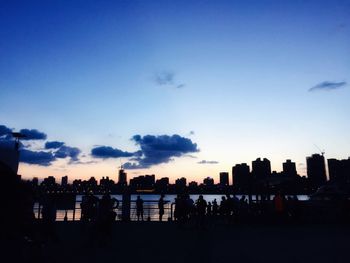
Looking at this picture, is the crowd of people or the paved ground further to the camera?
the crowd of people

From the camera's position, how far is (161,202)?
20.1 metres

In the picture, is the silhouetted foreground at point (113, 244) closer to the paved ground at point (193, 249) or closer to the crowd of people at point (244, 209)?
the paved ground at point (193, 249)

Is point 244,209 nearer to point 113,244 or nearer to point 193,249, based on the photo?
point 193,249

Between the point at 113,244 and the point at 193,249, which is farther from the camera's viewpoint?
the point at 113,244

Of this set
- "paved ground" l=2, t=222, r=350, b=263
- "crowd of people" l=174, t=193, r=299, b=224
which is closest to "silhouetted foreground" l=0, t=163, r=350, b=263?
"paved ground" l=2, t=222, r=350, b=263

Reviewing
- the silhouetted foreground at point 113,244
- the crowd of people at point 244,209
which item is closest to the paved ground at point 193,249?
the silhouetted foreground at point 113,244

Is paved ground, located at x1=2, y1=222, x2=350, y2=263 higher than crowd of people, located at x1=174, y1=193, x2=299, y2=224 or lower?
lower

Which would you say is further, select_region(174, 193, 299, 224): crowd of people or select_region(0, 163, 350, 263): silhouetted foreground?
select_region(174, 193, 299, 224): crowd of people

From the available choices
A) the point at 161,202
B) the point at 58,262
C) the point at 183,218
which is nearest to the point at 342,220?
the point at 183,218

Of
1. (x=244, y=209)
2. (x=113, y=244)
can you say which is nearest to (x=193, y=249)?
(x=113, y=244)

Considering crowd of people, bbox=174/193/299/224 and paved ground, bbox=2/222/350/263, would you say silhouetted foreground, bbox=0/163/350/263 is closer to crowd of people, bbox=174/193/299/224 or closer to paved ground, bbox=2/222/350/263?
paved ground, bbox=2/222/350/263

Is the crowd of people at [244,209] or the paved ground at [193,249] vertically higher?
the crowd of people at [244,209]

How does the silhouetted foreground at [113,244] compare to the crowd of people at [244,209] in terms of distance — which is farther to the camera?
the crowd of people at [244,209]

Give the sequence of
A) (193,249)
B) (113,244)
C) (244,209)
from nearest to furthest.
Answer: (193,249) < (113,244) < (244,209)
